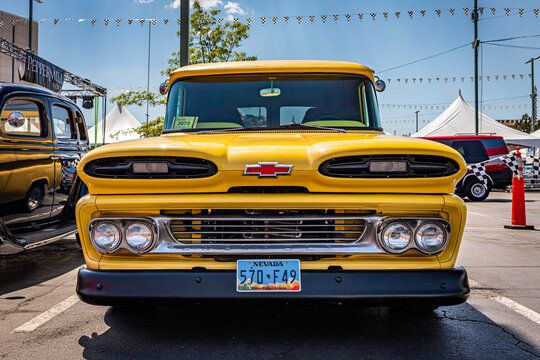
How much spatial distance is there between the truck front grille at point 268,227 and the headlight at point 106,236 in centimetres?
32

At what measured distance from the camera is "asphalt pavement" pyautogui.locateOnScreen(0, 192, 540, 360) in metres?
2.96

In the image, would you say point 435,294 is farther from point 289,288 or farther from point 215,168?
point 215,168

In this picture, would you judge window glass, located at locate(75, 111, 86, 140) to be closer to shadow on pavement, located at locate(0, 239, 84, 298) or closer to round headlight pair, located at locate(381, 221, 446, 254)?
shadow on pavement, located at locate(0, 239, 84, 298)

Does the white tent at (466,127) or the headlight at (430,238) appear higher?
the white tent at (466,127)

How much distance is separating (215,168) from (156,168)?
32 centimetres

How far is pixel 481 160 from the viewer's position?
16.5 meters

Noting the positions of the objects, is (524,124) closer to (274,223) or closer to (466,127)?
(466,127)

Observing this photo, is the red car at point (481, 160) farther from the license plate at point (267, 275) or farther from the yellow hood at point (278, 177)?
the license plate at point (267, 275)

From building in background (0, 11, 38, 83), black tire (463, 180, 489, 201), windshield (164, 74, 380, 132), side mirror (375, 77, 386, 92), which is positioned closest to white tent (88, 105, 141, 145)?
building in background (0, 11, 38, 83)

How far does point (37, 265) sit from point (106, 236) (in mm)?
3615

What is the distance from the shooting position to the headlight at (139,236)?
281 cm

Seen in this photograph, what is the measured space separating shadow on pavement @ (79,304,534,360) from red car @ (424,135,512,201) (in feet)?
43.0

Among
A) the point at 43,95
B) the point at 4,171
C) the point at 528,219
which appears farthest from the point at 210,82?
the point at 528,219

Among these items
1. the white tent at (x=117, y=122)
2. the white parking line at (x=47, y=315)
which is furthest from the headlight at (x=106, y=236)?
the white tent at (x=117, y=122)
